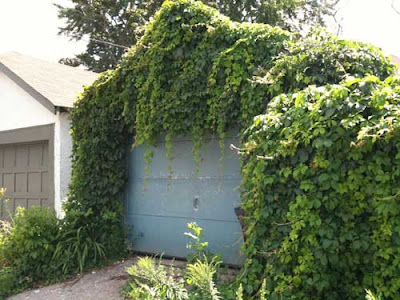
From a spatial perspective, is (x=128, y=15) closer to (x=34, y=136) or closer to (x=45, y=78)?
(x=45, y=78)

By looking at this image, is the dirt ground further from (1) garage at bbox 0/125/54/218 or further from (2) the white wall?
(2) the white wall

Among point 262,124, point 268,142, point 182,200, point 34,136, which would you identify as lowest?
point 182,200

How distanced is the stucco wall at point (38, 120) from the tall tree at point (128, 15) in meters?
12.1

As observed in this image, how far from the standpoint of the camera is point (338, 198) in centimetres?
321

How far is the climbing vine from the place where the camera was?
10.5 feet

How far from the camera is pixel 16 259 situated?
19.0 feet

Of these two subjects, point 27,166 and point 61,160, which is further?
point 27,166

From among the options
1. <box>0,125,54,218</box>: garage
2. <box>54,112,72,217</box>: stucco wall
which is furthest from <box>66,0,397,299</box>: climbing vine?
<box>0,125,54,218</box>: garage

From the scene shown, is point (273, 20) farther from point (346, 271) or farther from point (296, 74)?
point (346, 271)

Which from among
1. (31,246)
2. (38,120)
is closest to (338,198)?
(31,246)

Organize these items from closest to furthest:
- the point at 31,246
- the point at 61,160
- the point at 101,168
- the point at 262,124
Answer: the point at 262,124, the point at 31,246, the point at 101,168, the point at 61,160

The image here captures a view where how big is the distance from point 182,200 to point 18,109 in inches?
200

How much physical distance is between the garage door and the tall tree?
41.3 feet

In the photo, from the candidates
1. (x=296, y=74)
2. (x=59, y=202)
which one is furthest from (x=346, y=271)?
(x=59, y=202)
